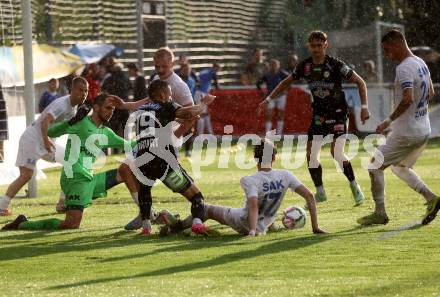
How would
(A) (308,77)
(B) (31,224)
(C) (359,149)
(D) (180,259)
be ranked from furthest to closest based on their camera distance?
1. (C) (359,149)
2. (A) (308,77)
3. (B) (31,224)
4. (D) (180,259)

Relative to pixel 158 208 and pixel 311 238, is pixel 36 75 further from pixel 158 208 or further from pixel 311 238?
pixel 311 238

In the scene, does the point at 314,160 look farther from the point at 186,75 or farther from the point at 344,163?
the point at 186,75

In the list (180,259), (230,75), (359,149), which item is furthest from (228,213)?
(230,75)

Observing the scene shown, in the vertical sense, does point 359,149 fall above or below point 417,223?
below

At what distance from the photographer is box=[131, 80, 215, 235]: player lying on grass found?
42.4ft

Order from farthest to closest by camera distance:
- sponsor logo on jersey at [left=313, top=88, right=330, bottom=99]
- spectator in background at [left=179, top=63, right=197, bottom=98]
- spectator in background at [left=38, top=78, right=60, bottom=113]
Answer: spectator in background at [left=179, top=63, right=197, bottom=98]
spectator in background at [left=38, top=78, right=60, bottom=113]
sponsor logo on jersey at [left=313, top=88, right=330, bottom=99]

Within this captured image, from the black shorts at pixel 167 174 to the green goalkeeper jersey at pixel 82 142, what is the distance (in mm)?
1281

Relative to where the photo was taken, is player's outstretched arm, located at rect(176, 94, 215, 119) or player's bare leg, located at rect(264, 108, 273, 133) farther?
player's bare leg, located at rect(264, 108, 273, 133)

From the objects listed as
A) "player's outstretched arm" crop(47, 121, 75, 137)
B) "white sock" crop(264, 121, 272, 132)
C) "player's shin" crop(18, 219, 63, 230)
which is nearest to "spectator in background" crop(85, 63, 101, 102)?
"white sock" crop(264, 121, 272, 132)

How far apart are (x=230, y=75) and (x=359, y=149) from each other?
15330 mm

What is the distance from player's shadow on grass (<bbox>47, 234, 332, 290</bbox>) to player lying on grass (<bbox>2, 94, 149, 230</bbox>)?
9.17 ft

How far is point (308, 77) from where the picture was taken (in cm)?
1630

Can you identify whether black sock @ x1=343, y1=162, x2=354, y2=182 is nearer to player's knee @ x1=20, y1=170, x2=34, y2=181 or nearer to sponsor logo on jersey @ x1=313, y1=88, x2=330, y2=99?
sponsor logo on jersey @ x1=313, y1=88, x2=330, y2=99

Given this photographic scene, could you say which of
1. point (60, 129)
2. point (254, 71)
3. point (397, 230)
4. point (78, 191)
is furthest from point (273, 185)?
point (254, 71)
